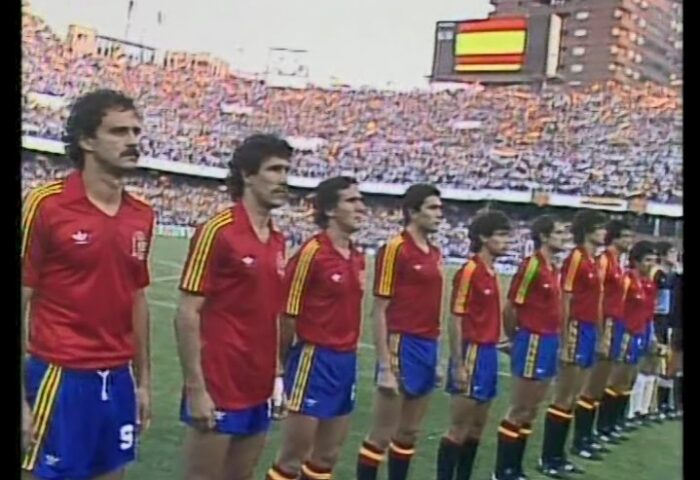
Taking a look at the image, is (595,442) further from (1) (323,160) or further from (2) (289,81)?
Result: (2) (289,81)

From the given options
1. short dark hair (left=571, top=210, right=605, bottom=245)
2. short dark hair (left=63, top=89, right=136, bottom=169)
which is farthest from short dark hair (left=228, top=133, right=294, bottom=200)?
short dark hair (left=571, top=210, right=605, bottom=245)

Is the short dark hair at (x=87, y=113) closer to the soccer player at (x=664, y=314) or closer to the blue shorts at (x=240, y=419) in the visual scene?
the blue shorts at (x=240, y=419)

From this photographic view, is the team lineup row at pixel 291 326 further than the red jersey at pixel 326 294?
No

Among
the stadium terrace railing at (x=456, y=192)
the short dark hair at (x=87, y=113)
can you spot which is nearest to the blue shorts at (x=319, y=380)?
the stadium terrace railing at (x=456, y=192)

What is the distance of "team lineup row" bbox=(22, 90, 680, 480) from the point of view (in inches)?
64.9

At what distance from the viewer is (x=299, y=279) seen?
184 centimetres

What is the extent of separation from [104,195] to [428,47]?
69 cm

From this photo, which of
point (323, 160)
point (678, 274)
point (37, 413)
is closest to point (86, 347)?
point (37, 413)

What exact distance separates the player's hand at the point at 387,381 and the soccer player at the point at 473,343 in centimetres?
12

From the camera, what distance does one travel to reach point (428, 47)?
1911mm

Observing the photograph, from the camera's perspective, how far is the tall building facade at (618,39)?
1.99m

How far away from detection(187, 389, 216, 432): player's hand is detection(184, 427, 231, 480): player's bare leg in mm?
14

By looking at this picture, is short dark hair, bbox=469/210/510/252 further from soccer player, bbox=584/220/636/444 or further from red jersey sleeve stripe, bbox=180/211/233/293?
red jersey sleeve stripe, bbox=180/211/233/293

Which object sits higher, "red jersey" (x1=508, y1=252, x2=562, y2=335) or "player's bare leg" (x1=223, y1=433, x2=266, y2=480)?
"red jersey" (x1=508, y1=252, x2=562, y2=335)
